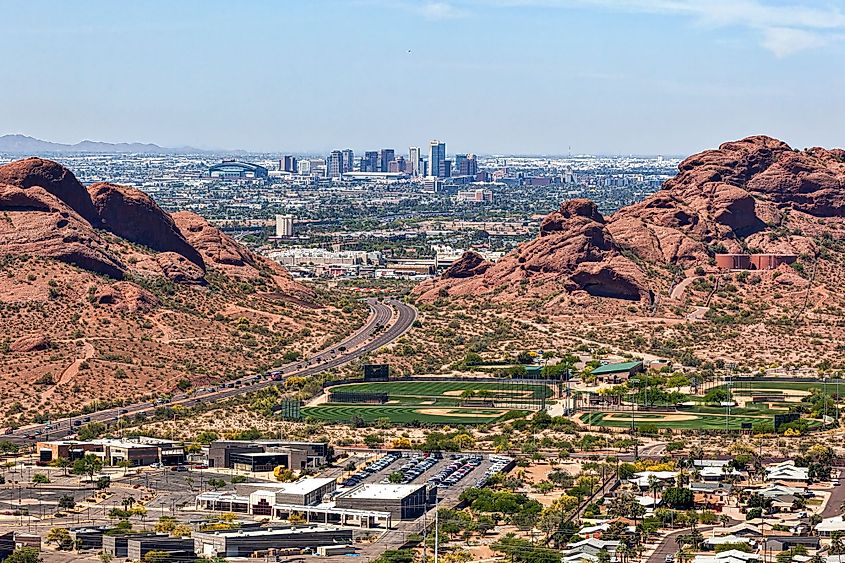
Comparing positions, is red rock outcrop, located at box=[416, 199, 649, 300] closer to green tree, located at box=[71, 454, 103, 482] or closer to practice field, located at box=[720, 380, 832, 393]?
practice field, located at box=[720, 380, 832, 393]

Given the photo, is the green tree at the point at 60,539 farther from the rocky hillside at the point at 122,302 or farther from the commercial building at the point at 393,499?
the rocky hillside at the point at 122,302

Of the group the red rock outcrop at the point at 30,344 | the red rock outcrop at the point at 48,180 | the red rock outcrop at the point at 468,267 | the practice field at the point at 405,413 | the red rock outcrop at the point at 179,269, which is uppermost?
the red rock outcrop at the point at 48,180

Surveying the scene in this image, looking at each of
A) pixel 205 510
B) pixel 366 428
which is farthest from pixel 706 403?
pixel 205 510

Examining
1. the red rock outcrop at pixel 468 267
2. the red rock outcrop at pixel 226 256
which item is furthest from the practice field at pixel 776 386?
the red rock outcrop at pixel 468 267

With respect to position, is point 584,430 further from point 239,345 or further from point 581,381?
point 239,345

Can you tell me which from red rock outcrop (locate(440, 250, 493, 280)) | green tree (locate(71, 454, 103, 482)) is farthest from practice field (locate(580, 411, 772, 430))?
red rock outcrop (locate(440, 250, 493, 280))

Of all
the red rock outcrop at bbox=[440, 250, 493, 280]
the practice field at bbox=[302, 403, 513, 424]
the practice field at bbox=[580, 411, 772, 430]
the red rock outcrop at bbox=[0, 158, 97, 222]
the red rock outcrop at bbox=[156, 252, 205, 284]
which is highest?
the red rock outcrop at bbox=[0, 158, 97, 222]

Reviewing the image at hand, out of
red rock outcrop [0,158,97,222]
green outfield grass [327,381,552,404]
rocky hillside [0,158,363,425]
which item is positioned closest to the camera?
rocky hillside [0,158,363,425]
